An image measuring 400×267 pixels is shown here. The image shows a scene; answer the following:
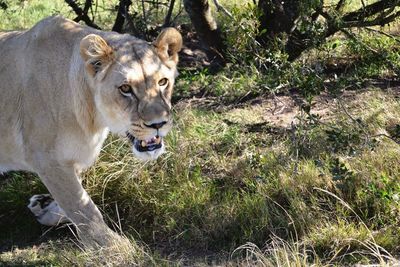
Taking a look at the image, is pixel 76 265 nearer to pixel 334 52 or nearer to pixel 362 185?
pixel 362 185

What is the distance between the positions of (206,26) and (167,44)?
7.64 ft

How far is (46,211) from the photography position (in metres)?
4.71

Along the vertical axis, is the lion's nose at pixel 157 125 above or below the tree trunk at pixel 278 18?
above

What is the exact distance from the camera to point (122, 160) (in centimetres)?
499

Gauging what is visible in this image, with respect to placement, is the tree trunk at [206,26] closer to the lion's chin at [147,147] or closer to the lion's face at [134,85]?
the lion's face at [134,85]

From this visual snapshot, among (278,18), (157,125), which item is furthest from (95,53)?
(278,18)

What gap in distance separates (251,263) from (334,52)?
10.8 ft

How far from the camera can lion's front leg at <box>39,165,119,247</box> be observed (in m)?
4.09

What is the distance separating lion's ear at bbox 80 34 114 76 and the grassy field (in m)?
0.78

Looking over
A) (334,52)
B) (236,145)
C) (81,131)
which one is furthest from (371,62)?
(81,131)

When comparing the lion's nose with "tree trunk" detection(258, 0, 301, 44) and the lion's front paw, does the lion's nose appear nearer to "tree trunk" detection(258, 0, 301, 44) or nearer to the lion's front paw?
the lion's front paw

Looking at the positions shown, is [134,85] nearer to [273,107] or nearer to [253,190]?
[253,190]

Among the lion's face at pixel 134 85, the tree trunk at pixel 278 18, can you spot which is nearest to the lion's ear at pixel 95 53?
the lion's face at pixel 134 85

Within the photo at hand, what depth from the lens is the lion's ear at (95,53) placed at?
3723 millimetres
